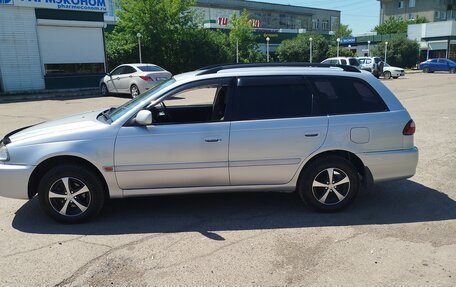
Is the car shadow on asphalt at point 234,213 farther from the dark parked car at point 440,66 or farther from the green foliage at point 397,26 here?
the green foliage at point 397,26

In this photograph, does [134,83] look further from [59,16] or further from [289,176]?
[289,176]

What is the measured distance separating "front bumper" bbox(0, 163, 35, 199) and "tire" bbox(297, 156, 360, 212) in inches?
119

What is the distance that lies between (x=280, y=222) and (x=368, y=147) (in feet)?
4.37

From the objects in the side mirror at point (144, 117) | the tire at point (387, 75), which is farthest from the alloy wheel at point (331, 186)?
the tire at point (387, 75)

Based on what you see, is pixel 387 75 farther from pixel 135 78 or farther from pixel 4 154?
pixel 4 154

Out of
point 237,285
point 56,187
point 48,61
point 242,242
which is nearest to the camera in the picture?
point 237,285

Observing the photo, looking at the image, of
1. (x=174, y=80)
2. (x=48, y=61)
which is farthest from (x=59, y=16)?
(x=174, y=80)

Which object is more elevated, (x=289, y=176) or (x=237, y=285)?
(x=289, y=176)

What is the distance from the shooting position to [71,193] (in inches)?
182

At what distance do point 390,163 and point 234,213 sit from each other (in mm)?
1912

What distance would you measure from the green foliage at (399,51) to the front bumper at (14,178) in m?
50.5

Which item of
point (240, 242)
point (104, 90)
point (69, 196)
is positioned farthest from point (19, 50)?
point (240, 242)

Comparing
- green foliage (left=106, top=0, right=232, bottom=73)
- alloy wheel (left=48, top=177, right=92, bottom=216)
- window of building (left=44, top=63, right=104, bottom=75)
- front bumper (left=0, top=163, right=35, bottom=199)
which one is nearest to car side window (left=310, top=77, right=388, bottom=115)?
alloy wheel (left=48, top=177, right=92, bottom=216)

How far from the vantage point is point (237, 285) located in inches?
136
